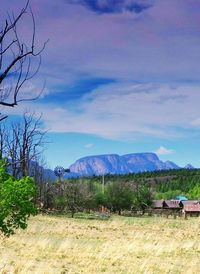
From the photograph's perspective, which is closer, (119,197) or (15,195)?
(15,195)

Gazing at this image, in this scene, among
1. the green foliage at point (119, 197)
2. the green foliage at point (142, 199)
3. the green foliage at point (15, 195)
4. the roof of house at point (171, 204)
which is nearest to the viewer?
the green foliage at point (15, 195)

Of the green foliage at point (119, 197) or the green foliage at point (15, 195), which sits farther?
the green foliage at point (119, 197)

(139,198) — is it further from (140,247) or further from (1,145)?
(140,247)

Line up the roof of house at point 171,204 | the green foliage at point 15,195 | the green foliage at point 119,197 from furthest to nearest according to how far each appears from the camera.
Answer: the roof of house at point 171,204, the green foliage at point 119,197, the green foliage at point 15,195

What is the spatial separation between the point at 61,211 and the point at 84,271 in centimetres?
6521

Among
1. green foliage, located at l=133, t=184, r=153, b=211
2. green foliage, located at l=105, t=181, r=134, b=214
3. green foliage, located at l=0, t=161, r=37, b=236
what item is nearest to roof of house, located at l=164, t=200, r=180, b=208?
green foliage, located at l=133, t=184, r=153, b=211

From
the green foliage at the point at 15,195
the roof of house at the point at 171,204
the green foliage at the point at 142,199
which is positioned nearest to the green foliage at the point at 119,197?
the green foliage at the point at 142,199

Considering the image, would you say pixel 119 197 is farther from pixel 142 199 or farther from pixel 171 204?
pixel 171 204

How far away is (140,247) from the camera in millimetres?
24938

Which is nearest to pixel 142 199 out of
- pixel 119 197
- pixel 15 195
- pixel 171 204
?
pixel 119 197

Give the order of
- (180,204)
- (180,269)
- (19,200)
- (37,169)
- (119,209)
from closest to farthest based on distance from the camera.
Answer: (19,200) < (180,269) < (37,169) < (119,209) < (180,204)

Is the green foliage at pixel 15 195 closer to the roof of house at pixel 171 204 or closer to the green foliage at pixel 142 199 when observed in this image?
the green foliage at pixel 142 199

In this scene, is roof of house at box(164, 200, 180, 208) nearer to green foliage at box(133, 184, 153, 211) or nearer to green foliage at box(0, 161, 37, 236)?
green foliage at box(133, 184, 153, 211)

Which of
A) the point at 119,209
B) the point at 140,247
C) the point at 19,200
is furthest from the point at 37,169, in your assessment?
the point at 19,200
